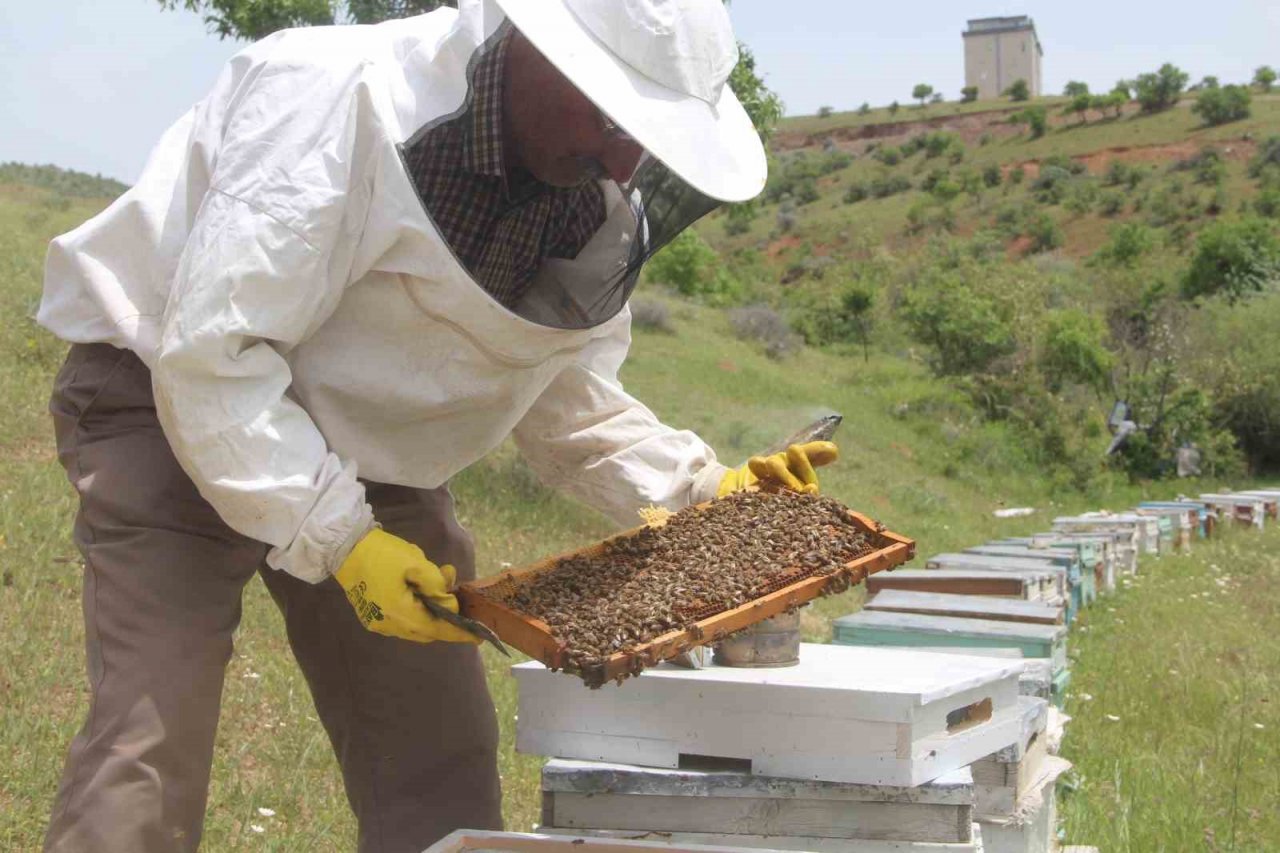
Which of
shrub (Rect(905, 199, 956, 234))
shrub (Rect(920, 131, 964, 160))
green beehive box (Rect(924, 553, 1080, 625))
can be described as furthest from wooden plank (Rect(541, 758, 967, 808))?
shrub (Rect(920, 131, 964, 160))

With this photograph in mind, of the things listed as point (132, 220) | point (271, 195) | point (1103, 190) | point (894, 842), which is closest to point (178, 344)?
point (271, 195)

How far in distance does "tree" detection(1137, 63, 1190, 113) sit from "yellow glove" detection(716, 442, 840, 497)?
73646 millimetres

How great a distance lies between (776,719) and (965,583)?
4.42 meters

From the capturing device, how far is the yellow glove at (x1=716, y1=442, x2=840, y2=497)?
9.80ft

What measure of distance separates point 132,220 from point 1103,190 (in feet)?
188

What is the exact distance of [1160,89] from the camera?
69.7m

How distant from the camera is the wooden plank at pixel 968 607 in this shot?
512cm

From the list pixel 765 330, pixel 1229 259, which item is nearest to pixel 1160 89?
pixel 1229 259

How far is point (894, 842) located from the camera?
2.33 metres

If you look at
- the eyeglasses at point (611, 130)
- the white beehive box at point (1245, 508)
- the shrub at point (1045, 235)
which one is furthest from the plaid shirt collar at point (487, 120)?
the shrub at point (1045, 235)

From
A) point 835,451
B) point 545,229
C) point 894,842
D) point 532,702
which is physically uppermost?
point 545,229

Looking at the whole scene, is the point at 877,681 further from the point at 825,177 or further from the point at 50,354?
the point at 825,177

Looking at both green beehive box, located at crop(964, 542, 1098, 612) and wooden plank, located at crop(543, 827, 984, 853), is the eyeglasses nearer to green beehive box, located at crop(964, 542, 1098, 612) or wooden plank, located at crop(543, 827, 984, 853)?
wooden plank, located at crop(543, 827, 984, 853)

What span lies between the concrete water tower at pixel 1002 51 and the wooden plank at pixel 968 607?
136190 mm
